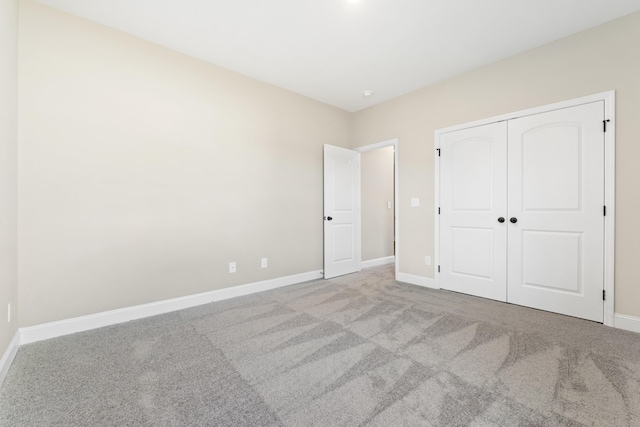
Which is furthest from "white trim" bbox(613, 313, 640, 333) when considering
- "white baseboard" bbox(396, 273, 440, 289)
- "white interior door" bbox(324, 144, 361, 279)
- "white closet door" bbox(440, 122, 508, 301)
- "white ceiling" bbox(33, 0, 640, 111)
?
"white interior door" bbox(324, 144, 361, 279)

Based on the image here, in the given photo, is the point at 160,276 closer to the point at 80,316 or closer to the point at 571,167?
the point at 80,316

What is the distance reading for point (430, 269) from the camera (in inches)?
145

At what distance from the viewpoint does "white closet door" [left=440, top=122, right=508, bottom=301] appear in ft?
10.1

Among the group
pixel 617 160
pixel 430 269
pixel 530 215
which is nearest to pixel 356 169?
pixel 430 269

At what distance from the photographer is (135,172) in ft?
8.62

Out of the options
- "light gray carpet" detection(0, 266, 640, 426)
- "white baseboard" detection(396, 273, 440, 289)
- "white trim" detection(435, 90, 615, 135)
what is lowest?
"light gray carpet" detection(0, 266, 640, 426)

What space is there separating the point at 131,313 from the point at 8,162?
154 centimetres

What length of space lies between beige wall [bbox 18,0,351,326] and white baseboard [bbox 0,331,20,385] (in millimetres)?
165

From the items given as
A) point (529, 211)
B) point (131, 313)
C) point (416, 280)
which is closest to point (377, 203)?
point (416, 280)

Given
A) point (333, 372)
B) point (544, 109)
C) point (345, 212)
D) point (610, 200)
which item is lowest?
point (333, 372)

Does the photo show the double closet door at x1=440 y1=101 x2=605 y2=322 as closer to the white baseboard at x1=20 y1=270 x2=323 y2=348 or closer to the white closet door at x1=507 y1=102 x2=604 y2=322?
the white closet door at x1=507 y1=102 x2=604 y2=322

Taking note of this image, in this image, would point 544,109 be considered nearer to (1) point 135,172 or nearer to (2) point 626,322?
(2) point 626,322

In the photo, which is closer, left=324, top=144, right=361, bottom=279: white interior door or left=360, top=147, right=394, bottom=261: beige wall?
left=324, top=144, right=361, bottom=279: white interior door

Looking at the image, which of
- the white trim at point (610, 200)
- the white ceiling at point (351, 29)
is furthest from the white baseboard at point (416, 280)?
the white ceiling at point (351, 29)
